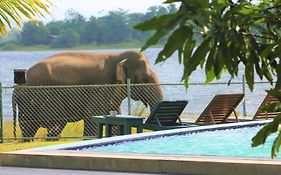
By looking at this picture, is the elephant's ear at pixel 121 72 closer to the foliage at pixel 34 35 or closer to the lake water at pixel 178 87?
the lake water at pixel 178 87

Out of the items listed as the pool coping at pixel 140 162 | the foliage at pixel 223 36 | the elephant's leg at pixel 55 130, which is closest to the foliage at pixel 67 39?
the elephant's leg at pixel 55 130

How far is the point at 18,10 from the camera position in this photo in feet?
28.7

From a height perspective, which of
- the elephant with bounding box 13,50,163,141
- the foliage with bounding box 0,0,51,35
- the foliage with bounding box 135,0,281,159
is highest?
the foliage with bounding box 135,0,281,159

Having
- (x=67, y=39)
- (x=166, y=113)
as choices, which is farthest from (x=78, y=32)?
(x=166, y=113)

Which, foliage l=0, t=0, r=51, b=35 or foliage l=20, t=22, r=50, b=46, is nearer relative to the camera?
foliage l=0, t=0, r=51, b=35

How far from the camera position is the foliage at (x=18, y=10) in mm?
8508

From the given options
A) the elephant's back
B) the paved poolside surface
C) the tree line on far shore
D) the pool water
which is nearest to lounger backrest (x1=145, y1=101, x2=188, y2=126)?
the pool water

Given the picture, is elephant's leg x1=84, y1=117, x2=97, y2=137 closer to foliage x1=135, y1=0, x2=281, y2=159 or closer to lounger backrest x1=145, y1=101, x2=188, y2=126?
lounger backrest x1=145, y1=101, x2=188, y2=126

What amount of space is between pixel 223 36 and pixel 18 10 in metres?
7.27

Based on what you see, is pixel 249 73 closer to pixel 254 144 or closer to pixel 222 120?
pixel 254 144

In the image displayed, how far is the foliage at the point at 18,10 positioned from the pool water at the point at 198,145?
2831mm

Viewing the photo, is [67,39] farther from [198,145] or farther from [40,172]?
[40,172]

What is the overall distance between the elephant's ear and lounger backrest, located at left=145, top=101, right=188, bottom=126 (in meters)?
6.68

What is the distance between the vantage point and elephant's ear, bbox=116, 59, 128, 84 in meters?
22.0
